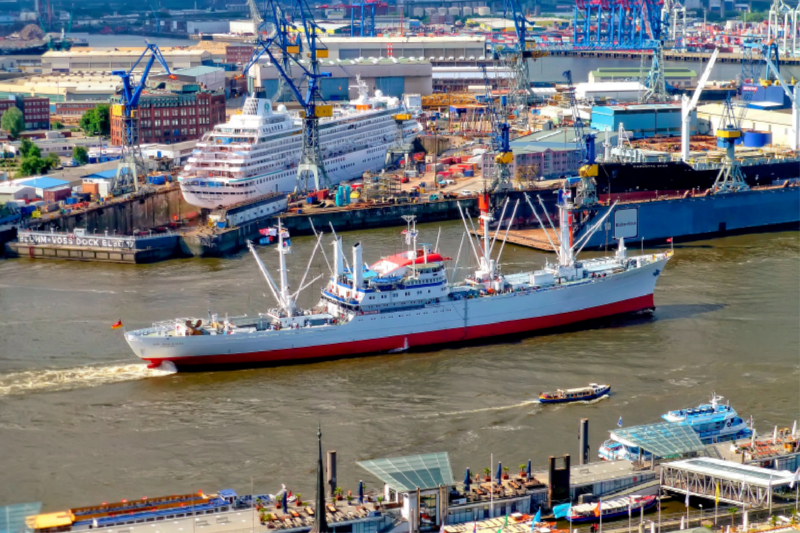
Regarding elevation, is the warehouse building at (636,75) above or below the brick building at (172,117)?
above

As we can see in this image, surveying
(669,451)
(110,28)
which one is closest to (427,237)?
(669,451)

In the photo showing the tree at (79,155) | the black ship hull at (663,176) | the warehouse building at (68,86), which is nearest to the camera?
the black ship hull at (663,176)

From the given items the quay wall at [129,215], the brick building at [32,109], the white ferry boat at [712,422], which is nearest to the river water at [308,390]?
the white ferry boat at [712,422]

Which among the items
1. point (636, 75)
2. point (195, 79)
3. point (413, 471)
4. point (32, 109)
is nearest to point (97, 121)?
point (32, 109)

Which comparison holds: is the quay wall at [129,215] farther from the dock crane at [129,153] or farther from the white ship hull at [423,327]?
the white ship hull at [423,327]

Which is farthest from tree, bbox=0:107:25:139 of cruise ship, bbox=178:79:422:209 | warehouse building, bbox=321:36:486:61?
warehouse building, bbox=321:36:486:61
